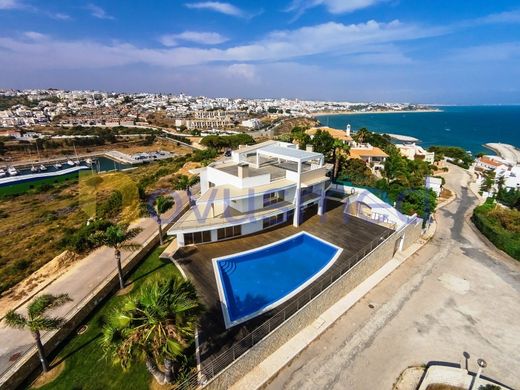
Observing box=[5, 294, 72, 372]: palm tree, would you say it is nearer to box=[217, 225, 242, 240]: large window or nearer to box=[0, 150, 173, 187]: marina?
box=[217, 225, 242, 240]: large window

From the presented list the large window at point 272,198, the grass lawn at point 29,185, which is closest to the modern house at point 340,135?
the large window at point 272,198

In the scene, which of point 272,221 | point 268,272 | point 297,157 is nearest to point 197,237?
point 268,272

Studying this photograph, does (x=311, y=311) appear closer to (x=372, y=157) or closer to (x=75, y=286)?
(x=75, y=286)

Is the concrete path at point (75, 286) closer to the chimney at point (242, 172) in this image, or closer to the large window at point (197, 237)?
the large window at point (197, 237)

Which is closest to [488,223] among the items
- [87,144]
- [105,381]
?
[105,381]

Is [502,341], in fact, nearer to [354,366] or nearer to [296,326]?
[354,366]

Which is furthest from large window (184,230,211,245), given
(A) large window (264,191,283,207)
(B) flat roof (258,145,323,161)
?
(B) flat roof (258,145,323,161)

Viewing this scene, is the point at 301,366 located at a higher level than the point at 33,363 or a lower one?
lower
